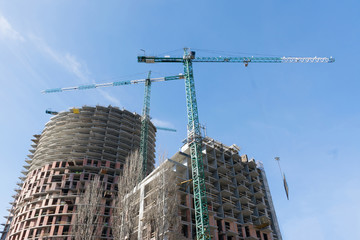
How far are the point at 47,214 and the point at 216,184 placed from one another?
3740 centimetres

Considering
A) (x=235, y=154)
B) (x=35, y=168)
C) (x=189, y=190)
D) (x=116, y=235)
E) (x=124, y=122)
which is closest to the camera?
(x=116, y=235)

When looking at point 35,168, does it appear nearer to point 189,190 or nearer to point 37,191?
point 37,191

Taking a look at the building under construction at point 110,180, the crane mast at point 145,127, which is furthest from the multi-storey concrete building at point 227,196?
the crane mast at point 145,127

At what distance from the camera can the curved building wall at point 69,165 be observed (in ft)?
202

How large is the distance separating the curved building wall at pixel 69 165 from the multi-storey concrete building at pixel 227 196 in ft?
66.1

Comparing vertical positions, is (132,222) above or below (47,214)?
below

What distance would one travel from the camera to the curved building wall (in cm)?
6162

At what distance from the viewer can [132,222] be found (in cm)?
3794

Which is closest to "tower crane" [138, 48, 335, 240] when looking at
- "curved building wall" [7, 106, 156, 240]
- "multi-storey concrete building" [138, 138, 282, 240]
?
"multi-storey concrete building" [138, 138, 282, 240]

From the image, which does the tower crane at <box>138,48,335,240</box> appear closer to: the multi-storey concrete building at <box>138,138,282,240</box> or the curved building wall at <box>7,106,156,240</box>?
the multi-storey concrete building at <box>138,138,282,240</box>

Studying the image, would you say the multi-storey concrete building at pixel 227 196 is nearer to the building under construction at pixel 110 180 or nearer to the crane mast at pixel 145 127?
the building under construction at pixel 110 180

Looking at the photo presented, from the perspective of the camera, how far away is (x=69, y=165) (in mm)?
70438

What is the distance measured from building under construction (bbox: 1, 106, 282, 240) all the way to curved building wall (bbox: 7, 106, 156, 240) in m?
0.20

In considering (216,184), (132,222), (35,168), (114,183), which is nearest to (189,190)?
(216,184)
